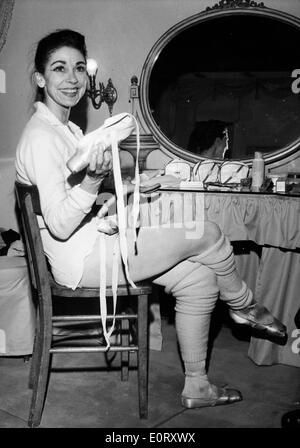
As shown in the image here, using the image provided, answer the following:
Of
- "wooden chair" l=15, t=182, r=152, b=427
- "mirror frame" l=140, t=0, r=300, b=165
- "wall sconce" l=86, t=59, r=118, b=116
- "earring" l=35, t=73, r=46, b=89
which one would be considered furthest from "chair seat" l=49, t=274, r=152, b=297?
"wall sconce" l=86, t=59, r=118, b=116

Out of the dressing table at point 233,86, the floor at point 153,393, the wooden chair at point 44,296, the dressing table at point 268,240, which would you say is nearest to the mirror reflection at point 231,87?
the dressing table at point 233,86

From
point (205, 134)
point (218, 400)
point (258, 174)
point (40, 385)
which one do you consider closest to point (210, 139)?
point (205, 134)

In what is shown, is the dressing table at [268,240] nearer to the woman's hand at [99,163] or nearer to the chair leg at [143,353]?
the chair leg at [143,353]

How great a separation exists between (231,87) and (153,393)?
5.82 feet

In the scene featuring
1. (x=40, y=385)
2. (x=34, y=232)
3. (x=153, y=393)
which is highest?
(x=34, y=232)

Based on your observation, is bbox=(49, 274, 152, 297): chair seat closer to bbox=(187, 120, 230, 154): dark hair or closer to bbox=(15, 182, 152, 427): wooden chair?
bbox=(15, 182, 152, 427): wooden chair

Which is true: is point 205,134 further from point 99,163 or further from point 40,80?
point 99,163

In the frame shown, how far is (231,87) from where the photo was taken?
2.65 m

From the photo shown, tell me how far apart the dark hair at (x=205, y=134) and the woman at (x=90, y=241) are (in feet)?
3.67

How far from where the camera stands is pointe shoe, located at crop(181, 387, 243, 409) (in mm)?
1713

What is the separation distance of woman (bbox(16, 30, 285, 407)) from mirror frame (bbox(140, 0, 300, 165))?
109 centimetres

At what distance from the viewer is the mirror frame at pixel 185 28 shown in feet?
8.70
